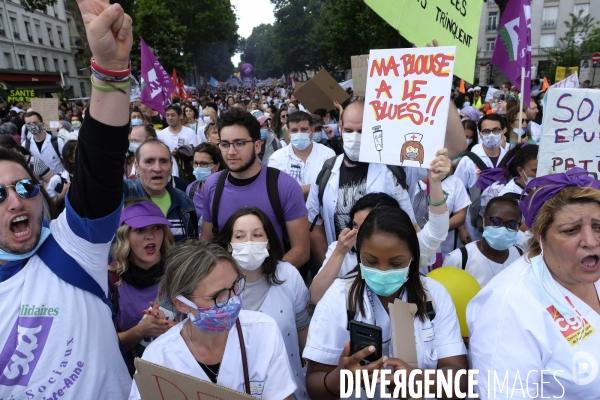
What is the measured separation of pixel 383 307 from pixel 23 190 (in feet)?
5.53

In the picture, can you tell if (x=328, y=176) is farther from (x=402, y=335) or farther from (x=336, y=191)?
(x=402, y=335)

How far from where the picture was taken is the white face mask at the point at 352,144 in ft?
10.5

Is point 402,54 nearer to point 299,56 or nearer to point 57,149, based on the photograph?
point 57,149

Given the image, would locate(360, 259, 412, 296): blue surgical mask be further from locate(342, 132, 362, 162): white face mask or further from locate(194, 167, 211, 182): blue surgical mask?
locate(194, 167, 211, 182): blue surgical mask

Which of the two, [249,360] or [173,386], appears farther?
[249,360]

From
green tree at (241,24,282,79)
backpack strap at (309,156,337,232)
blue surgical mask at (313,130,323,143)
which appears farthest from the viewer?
green tree at (241,24,282,79)

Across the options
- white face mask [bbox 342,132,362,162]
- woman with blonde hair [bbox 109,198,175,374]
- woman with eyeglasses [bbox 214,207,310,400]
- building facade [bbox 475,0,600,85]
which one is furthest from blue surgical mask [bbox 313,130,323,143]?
building facade [bbox 475,0,600,85]

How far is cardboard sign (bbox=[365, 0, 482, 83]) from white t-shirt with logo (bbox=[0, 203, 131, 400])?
2171mm

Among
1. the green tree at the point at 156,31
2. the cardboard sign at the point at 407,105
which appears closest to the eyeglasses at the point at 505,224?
the cardboard sign at the point at 407,105

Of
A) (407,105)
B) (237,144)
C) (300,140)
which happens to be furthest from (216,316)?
(300,140)

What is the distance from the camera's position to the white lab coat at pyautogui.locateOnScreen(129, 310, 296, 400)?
1.76 metres

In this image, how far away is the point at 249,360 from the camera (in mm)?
1822

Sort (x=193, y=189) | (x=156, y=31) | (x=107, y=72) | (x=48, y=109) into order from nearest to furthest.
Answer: (x=107, y=72), (x=193, y=189), (x=48, y=109), (x=156, y=31)

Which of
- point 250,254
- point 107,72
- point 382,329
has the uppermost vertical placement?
point 107,72
